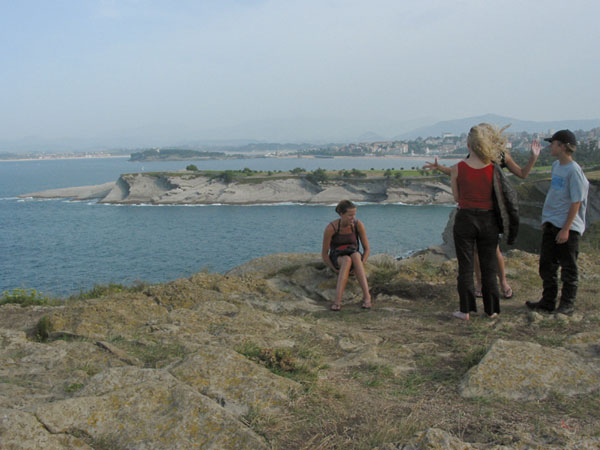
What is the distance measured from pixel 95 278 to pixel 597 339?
29487 millimetres

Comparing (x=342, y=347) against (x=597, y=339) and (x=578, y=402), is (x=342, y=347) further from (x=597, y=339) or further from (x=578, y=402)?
(x=597, y=339)

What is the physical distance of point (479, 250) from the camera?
500 centimetres

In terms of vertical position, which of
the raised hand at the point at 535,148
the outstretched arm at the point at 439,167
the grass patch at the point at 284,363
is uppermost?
the raised hand at the point at 535,148

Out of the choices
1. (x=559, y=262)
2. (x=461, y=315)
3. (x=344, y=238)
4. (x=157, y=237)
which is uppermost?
(x=344, y=238)

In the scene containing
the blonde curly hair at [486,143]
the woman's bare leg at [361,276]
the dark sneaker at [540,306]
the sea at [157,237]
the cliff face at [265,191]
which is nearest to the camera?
the blonde curly hair at [486,143]

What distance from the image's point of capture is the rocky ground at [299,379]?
2256 mm

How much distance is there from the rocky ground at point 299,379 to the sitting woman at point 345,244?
740 millimetres

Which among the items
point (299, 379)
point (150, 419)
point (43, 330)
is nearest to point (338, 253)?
point (299, 379)

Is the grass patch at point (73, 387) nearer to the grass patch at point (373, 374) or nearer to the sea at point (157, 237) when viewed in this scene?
the grass patch at point (373, 374)

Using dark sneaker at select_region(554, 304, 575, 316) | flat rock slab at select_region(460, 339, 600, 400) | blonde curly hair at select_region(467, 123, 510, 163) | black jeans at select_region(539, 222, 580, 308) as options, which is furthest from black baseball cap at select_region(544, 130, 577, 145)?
flat rock slab at select_region(460, 339, 600, 400)

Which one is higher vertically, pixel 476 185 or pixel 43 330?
pixel 476 185

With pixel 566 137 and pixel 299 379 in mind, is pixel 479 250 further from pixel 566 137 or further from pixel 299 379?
pixel 299 379

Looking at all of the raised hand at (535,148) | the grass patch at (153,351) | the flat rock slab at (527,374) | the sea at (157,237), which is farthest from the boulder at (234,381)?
the sea at (157,237)

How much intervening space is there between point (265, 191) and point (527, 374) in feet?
269
